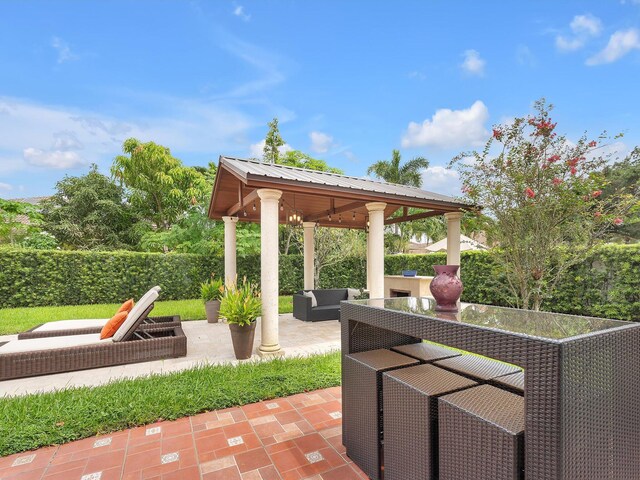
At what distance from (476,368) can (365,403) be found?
0.88 metres

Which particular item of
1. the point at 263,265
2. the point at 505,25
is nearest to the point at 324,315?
the point at 263,265

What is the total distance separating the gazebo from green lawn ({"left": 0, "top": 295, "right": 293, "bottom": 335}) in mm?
1959

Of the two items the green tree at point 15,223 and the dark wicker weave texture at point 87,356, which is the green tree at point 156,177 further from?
the dark wicker weave texture at point 87,356

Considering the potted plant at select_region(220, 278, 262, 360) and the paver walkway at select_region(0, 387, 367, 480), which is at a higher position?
the potted plant at select_region(220, 278, 262, 360)

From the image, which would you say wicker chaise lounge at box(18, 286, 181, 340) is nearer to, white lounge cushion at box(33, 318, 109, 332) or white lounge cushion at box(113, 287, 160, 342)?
white lounge cushion at box(33, 318, 109, 332)

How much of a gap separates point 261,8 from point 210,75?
4669 mm

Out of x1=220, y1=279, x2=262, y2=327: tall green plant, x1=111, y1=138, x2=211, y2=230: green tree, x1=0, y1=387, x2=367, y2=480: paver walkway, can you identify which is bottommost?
x1=0, y1=387, x2=367, y2=480: paver walkway

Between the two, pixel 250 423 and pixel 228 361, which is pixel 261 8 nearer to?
pixel 228 361

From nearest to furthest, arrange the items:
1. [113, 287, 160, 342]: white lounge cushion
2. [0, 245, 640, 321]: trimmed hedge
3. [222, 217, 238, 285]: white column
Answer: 1. [113, 287, 160, 342]: white lounge cushion
2. [0, 245, 640, 321]: trimmed hedge
3. [222, 217, 238, 285]: white column

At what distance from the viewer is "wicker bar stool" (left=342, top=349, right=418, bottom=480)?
2275 mm

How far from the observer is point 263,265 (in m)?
5.57

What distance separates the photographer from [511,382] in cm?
210

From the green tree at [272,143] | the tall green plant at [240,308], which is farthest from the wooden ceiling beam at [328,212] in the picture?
the green tree at [272,143]

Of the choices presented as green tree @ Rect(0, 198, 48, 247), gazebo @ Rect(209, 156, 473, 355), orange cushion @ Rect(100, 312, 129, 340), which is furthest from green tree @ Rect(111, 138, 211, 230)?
orange cushion @ Rect(100, 312, 129, 340)
